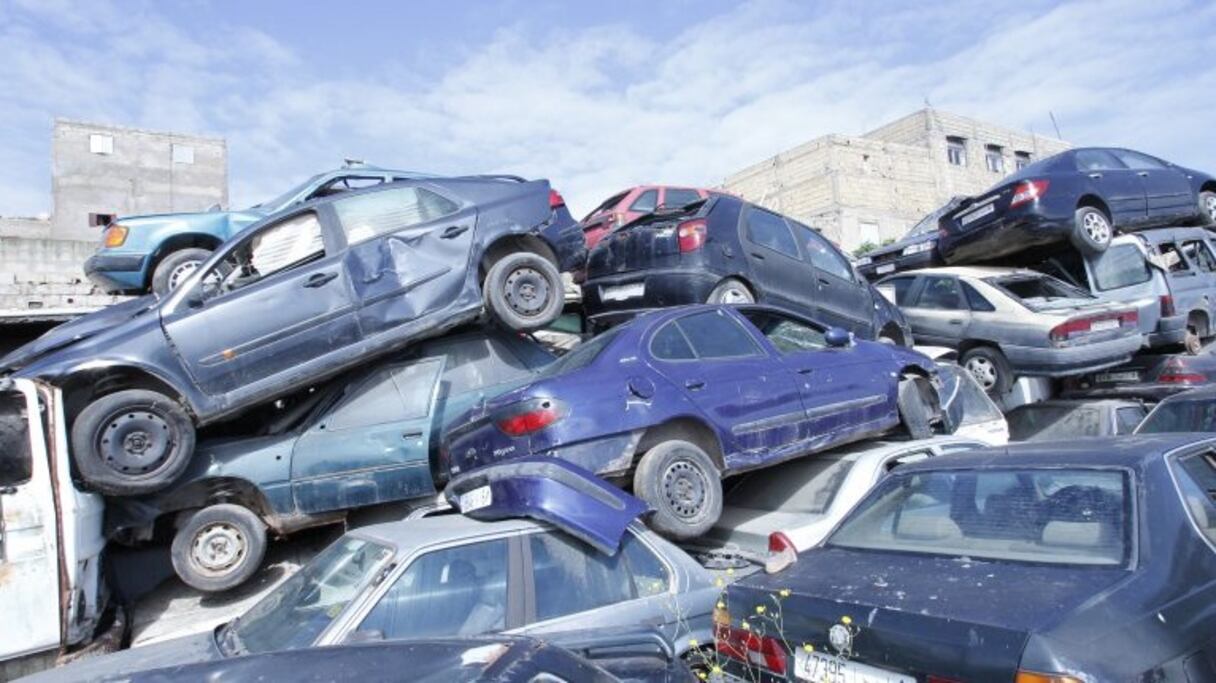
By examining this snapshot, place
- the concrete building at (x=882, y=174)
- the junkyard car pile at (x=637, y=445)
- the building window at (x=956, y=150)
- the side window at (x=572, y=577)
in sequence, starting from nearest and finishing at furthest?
the junkyard car pile at (x=637, y=445), the side window at (x=572, y=577), the concrete building at (x=882, y=174), the building window at (x=956, y=150)

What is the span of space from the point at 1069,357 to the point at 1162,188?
4646 mm

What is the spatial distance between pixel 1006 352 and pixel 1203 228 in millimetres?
5096

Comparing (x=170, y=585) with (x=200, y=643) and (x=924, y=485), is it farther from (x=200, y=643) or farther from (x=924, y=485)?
(x=924, y=485)

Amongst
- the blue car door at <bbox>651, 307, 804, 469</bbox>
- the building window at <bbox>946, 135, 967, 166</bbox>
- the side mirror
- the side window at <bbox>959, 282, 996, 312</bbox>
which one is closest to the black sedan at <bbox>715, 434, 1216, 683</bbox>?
the blue car door at <bbox>651, 307, 804, 469</bbox>

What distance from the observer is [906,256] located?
1238 centimetres

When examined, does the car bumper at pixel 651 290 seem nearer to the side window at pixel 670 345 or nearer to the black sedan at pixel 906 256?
the side window at pixel 670 345

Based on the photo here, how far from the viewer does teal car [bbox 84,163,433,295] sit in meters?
8.23

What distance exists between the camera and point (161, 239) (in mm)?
8320

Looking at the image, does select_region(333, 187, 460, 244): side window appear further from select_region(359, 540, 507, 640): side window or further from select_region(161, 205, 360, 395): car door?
select_region(359, 540, 507, 640): side window

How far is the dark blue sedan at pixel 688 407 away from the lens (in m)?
5.07

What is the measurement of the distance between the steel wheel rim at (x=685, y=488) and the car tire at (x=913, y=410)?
2.35 m

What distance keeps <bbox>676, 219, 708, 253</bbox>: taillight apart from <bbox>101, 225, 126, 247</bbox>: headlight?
17.6 feet

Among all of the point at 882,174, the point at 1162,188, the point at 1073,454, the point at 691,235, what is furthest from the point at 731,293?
the point at 882,174

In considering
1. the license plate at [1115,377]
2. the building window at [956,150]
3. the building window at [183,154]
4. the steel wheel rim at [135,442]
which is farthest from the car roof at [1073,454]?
the building window at [183,154]
